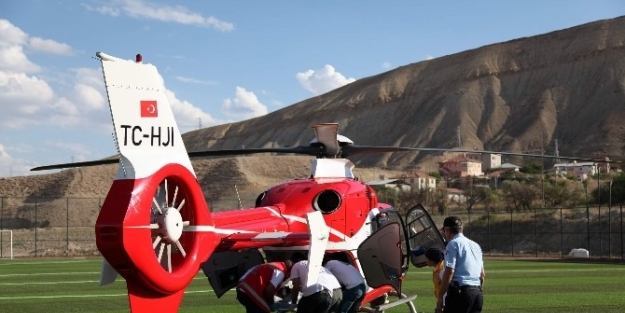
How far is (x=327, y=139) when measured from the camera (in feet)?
44.9

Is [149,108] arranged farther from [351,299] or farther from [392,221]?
[392,221]

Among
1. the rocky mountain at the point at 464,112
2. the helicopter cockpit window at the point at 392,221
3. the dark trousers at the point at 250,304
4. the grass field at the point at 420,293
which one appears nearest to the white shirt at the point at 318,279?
the dark trousers at the point at 250,304

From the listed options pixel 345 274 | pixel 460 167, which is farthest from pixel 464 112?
pixel 345 274

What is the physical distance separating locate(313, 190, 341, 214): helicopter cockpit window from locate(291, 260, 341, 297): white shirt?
6.98 feet

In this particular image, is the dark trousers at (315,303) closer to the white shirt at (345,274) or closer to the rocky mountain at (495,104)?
the white shirt at (345,274)

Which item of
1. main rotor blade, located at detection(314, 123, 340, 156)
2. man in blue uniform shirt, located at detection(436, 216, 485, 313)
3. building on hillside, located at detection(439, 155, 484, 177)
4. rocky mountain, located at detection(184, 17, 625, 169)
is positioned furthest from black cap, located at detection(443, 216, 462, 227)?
building on hillside, located at detection(439, 155, 484, 177)

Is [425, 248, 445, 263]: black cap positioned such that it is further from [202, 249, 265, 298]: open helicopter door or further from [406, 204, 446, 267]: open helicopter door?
[202, 249, 265, 298]: open helicopter door

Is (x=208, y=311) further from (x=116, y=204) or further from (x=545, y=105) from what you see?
(x=545, y=105)

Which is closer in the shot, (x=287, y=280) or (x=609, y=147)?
(x=287, y=280)

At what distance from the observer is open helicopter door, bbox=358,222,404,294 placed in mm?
12336

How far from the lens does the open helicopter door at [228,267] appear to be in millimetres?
12633

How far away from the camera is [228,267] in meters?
12.7

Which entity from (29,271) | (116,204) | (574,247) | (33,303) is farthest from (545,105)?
(116,204)

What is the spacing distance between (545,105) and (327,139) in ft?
415
